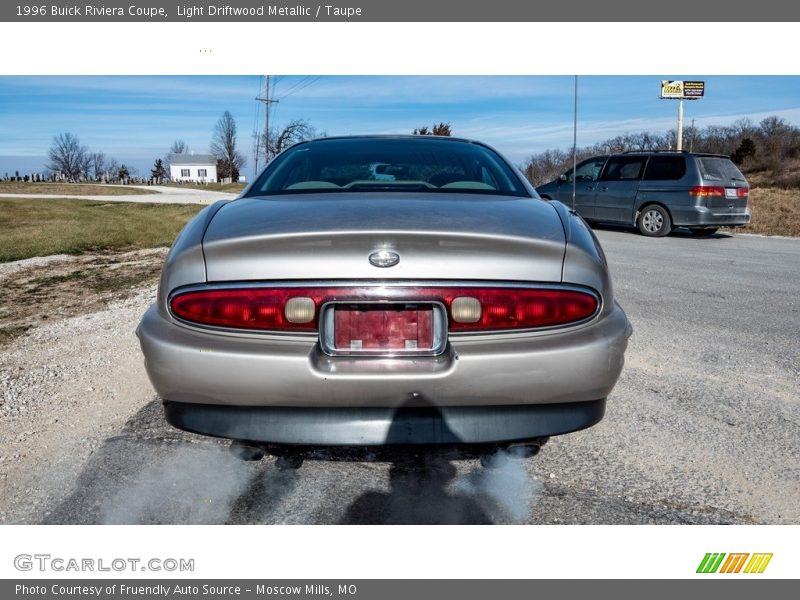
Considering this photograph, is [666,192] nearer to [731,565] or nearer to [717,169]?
[717,169]

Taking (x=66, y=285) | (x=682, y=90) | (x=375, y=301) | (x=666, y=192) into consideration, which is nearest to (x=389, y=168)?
(x=375, y=301)

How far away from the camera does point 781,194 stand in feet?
78.4

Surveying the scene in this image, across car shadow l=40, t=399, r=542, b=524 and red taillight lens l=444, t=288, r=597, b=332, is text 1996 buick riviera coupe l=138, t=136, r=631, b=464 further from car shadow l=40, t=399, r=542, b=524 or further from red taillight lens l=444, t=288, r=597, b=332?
car shadow l=40, t=399, r=542, b=524

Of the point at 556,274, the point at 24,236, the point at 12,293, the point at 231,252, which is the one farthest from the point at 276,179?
the point at 24,236

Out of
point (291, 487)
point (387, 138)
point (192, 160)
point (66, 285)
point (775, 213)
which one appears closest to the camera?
point (291, 487)

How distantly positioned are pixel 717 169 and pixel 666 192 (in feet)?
3.25

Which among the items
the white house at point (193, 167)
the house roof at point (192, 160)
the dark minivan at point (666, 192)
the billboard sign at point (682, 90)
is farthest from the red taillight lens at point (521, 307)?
the house roof at point (192, 160)

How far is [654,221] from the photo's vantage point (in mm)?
12219

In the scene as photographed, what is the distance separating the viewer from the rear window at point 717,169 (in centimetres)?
1163

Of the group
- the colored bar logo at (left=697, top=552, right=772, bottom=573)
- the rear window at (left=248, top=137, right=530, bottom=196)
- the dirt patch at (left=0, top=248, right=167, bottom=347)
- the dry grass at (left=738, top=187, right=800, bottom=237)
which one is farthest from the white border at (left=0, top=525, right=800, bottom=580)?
the dry grass at (left=738, top=187, right=800, bottom=237)

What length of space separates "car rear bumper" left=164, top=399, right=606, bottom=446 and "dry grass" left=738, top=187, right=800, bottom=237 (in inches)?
542

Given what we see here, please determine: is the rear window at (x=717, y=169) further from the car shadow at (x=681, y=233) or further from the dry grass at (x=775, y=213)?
the dry grass at (x=775, y=213)

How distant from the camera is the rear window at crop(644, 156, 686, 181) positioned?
38.8ft

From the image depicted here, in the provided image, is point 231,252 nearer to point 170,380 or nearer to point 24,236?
point 170,380
